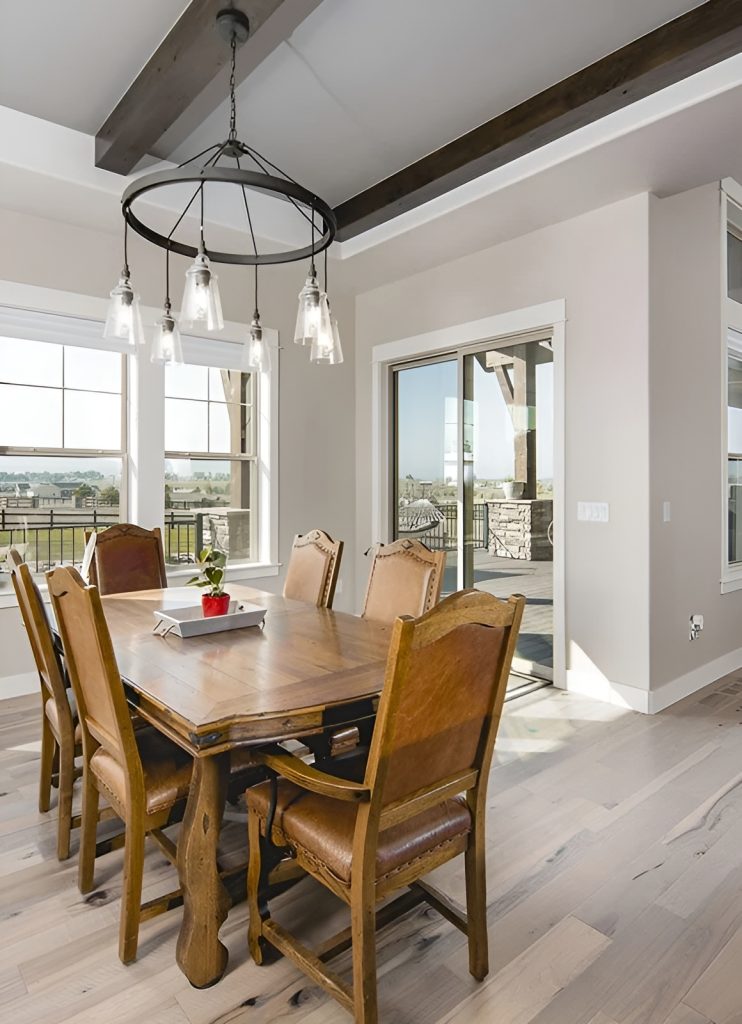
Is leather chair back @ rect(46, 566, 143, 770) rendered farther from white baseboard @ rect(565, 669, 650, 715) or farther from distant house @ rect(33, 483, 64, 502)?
white baseboard @ rect(565, 669, 650, 715)

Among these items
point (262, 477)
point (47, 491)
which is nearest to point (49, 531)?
point (47, 491)

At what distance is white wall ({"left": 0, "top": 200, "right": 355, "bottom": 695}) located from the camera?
3846mm

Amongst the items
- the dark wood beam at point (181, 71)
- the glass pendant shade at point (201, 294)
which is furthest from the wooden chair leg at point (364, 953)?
the dark wood beam at point (181, 71)

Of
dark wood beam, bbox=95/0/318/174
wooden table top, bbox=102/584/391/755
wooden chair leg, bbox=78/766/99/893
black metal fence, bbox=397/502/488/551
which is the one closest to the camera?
wooden table top, bbox=102/584/391/755

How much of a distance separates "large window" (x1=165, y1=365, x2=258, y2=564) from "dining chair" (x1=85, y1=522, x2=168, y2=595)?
0.91 m

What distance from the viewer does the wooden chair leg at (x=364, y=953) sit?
136 centimetres

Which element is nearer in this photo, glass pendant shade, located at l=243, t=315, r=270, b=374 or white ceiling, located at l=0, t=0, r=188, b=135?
white ceiling, located at l=0, t=0, r=188, b=135

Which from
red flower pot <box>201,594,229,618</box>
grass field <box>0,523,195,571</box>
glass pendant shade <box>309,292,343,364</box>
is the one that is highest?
glass pendant shade <box>309,292,343,364</box>

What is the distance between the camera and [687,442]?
382cm

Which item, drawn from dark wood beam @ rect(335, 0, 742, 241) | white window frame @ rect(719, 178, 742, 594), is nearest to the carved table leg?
dark wood beam @ rect(335, 0, 742, 241)

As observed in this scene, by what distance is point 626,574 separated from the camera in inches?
142

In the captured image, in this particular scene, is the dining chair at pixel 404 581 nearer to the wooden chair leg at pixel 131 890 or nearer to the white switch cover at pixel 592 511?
the wooden chair leg at pixel 131 890

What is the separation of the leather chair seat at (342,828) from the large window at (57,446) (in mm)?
2993

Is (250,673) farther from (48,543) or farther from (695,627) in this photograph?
(695,627)
